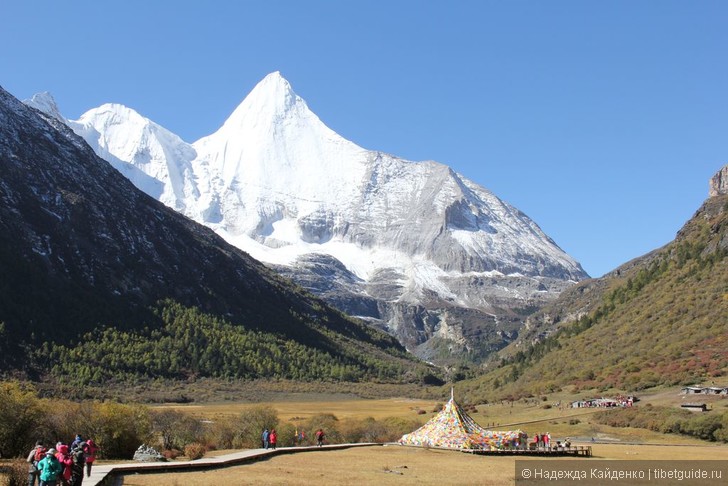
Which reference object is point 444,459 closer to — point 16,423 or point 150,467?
point 150,467

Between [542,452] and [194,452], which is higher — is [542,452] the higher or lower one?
the higher one

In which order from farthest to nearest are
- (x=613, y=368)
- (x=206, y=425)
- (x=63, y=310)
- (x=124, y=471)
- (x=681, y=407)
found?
(x=63, y=310), (x=613, y=368), (x=681, y=407), (x=206, y=425), (x=124, y=471)

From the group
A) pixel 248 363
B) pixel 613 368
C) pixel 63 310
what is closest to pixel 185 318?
pixel 248 363

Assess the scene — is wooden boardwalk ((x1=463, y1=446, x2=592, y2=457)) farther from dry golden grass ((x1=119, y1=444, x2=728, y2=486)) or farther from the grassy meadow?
the grassy meadow

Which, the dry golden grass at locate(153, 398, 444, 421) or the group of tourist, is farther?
the dry golden grass at locate(153, 398, 444, 421)

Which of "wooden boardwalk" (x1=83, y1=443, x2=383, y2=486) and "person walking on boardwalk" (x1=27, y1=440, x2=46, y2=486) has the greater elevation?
"person walking on boardwalk" (x1=27, y1=440, x2=46, y2=486)

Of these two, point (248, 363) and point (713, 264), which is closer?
point (713, 264)

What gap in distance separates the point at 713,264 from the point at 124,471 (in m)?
132

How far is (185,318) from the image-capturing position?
200 metres

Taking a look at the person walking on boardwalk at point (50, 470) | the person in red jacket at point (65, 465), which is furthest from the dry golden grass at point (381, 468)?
the person walking on boardwalk at point (50, 470)

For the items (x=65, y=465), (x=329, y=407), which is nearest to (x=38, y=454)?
(x=65, y=465)

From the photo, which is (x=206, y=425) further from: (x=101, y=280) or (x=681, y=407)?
(x=101, y=280)

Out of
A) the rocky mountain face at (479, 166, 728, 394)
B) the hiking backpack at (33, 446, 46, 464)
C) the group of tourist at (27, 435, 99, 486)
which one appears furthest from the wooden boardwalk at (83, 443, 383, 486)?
the rocky mountain face at (479, 166, 728, 394)

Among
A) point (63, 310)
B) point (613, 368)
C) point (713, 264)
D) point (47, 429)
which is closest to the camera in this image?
point (47, 429)
